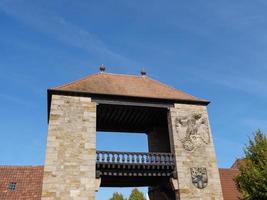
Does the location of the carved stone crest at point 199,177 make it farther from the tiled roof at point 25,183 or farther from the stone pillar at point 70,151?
the stone pillar at point 70,151

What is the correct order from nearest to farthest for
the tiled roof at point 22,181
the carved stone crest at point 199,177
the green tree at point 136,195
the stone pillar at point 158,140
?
1. the carved stone crest at point 199,177
2. the tiled roof at point 22,181
3. the stone pillar at point 158,140
4. the green tree at point 136,195

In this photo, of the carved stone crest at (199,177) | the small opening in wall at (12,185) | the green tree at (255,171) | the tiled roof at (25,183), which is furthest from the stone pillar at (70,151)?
the green tree at (255,171)

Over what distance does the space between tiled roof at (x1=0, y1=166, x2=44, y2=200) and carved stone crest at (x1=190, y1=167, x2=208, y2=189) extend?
8111 mm

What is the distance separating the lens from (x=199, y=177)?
15805 mm

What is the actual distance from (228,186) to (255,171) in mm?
5805

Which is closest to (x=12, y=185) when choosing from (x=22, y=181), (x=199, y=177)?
(x=22, y=181)

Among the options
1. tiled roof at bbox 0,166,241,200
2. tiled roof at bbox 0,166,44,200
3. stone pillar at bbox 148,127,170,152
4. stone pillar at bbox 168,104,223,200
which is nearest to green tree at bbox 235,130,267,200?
stone pillar at bbox 168,104,223,200

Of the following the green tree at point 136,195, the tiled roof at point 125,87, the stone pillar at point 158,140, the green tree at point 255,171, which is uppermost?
the tiled roof at point 125,87

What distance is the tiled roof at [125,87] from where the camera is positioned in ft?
54.8

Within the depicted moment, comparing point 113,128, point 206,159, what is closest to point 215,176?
point 206,159

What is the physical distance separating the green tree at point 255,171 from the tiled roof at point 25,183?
3607mm

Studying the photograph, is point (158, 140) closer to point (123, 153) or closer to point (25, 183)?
point (123, 153)

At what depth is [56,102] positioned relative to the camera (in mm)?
15734

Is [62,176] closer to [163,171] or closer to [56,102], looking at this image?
[56,102]
